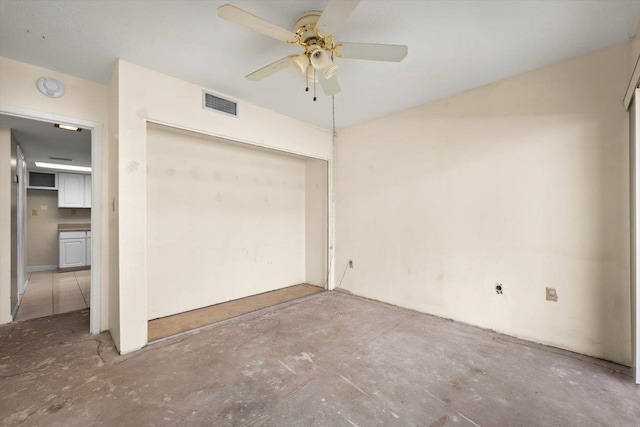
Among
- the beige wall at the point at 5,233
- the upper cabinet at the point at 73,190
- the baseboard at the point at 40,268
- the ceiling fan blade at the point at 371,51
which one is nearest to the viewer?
the ceiling fan blade at the point at 371,51

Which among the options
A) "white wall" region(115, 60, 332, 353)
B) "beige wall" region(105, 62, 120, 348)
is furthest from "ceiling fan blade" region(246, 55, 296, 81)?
"beige wall" region(105, 62, 120, 348)

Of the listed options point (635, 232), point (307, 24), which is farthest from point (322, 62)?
point (635, 232)

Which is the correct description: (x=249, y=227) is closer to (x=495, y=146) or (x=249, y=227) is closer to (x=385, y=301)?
(x=385, y=301)

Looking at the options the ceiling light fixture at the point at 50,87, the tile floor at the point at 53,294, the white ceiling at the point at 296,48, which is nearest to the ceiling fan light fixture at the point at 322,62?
the white ceiling at the point at 296,48

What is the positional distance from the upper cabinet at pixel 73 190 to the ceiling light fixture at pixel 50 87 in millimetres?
4947

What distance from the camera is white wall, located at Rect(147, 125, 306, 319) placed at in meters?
3.28

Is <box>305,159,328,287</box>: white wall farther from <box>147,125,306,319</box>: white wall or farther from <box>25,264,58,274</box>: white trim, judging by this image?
<box>25,264,58,274</box>: white trim

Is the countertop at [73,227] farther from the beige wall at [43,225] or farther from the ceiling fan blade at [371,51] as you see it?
the ceiling fan blade at [371,51]

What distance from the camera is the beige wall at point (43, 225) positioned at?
20.0ft

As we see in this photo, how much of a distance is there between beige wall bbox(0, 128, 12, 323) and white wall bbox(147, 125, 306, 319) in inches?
61.9

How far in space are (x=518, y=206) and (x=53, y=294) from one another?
659cm

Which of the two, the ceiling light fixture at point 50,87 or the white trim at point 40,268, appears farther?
the white trim at point 40,268

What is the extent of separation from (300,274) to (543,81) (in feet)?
13.8

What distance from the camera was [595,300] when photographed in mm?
2338
